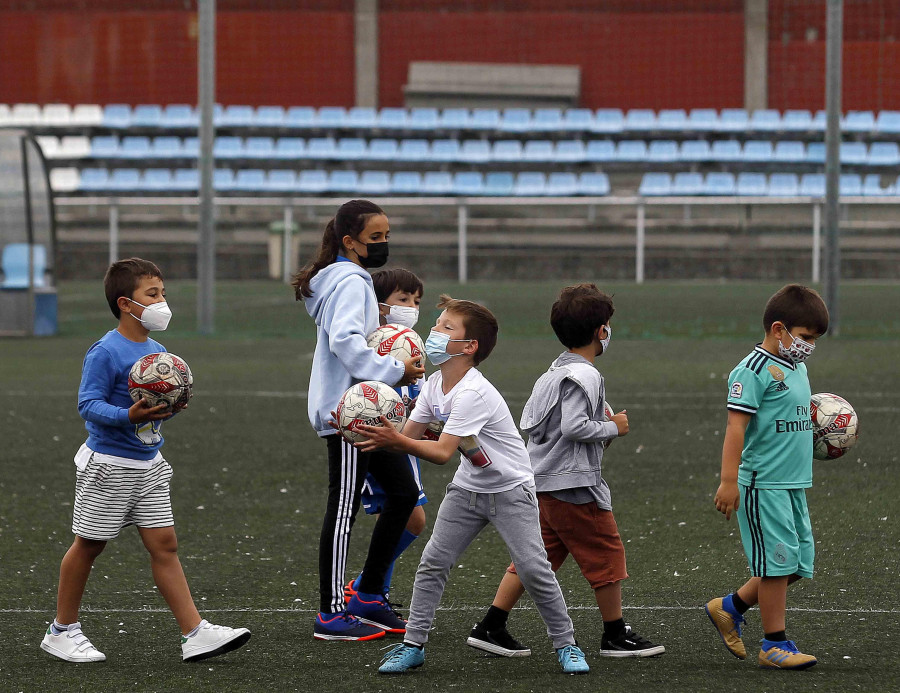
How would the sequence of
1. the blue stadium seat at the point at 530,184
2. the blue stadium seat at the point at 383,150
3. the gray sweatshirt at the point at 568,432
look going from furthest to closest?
1. the blue stadium seat at the point at 383,150
2. the blue stadium seat at the point at 530,184
3. the gray sweatshirt at the point at 568,432

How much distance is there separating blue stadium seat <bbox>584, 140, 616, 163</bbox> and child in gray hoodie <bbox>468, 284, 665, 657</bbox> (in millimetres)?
25299

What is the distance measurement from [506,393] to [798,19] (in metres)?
23.6

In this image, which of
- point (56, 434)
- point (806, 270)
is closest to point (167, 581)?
point (56, 434)

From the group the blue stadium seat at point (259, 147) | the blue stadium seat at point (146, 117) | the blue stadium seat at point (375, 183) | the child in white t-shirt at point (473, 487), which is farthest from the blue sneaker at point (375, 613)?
the blue stadium seat at point (146, 117)

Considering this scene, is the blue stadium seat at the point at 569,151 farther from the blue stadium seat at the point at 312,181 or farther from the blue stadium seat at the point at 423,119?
the blue stadium seat at the point at 312,181

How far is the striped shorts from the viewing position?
165 inches

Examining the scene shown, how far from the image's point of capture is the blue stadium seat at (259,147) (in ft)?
96.5

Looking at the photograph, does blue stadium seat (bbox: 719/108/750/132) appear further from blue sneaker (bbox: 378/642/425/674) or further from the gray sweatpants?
blue sneaker (bbox: 378/642/425/674)

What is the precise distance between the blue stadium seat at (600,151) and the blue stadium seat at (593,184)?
0.50 meters

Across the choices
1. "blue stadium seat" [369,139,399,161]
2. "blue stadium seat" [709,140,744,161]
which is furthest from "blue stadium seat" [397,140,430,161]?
"blue stadium seat" [709,140,744,161]

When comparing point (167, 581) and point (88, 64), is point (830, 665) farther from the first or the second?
point (88, 64)

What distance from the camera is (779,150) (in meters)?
29.0

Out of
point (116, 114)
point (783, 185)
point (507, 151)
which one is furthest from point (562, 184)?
point (116, 114)

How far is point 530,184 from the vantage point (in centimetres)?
2867
